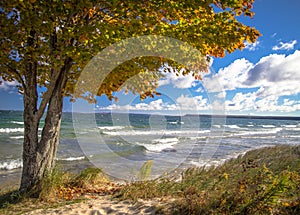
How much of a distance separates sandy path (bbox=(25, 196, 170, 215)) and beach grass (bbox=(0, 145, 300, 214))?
22 centimetres

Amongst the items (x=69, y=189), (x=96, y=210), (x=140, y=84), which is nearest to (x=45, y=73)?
(x=140, y=84)

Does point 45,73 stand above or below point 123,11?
below

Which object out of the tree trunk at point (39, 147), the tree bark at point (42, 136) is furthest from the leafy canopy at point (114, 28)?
the tree trunk at point (39, 147)

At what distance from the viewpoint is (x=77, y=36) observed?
231 inches

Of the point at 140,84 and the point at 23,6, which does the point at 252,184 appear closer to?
the point at 140,84

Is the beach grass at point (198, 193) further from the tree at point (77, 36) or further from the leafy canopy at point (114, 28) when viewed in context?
the leafy canopy at point (114, 28)

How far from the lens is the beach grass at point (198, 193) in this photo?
4.41 metres

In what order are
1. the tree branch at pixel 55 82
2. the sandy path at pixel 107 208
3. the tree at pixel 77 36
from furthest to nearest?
1. the tree branch at pixel 55 82
2. the tree at pixel 77 36
3. the sandy path at pixel 107 208

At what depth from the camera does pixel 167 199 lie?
577cm

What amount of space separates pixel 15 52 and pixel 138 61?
3.03m

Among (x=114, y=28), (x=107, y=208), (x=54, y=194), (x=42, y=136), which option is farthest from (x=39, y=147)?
(x=114, y=28)

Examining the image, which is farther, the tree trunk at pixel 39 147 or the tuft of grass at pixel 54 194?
the tree trunk at pixel 39 147

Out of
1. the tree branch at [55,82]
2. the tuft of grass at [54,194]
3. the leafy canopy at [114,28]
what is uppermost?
the leafy canopy at [114,28]

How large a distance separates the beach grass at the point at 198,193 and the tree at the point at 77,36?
676 millimetres
